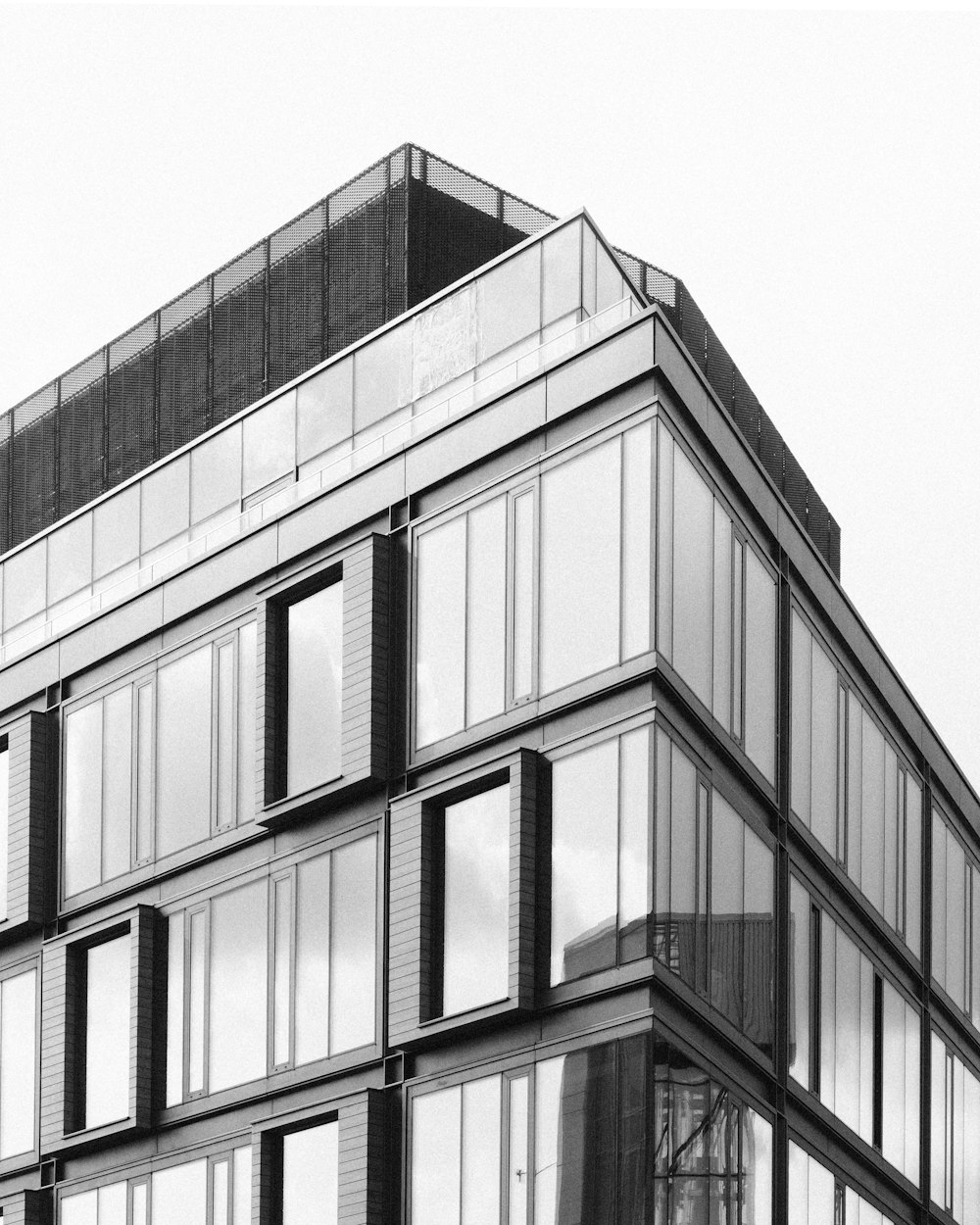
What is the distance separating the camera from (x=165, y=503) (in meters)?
47.6

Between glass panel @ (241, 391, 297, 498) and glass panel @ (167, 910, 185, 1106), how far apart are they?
344 inches

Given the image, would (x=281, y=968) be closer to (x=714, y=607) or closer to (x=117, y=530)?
(x=714, y=607)

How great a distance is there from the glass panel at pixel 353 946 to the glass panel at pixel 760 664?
681cm

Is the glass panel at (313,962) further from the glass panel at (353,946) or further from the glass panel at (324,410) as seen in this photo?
the glass panel at (324,410)

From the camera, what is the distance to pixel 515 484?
37969mm

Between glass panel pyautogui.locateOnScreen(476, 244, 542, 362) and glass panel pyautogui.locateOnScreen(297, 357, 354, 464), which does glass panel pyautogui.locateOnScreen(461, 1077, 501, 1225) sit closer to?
glass panel pyautogui.locateOnScreen(476, 244, 542, 362)

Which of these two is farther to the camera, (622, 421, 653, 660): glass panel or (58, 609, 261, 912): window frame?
(58, 609, 261, 912): window frame

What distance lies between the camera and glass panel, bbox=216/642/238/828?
4191 centimetres

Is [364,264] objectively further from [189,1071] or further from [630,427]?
[189,1071]

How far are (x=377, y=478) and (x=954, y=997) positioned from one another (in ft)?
66.2

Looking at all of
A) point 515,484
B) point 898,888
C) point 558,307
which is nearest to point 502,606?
point 515,484

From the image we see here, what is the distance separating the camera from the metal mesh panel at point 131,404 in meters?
52.0

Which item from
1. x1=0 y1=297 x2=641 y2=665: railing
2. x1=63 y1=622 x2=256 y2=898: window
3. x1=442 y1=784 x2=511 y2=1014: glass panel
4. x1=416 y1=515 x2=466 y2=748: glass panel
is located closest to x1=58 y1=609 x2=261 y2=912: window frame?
x1=63 y1=622 x2=256 y2=898: window

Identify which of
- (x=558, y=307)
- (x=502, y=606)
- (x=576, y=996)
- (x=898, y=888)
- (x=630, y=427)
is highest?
(x=558, y=307)
